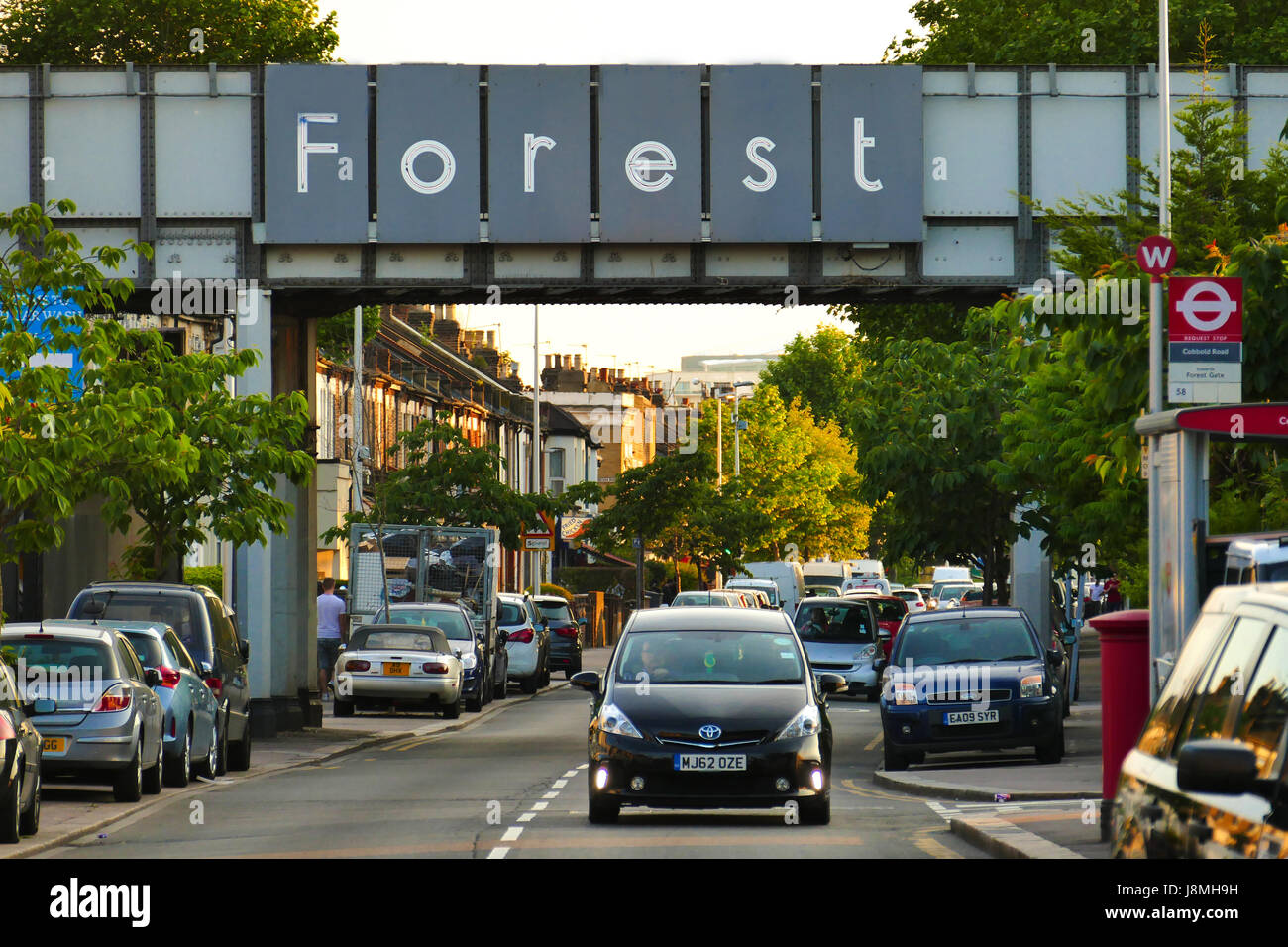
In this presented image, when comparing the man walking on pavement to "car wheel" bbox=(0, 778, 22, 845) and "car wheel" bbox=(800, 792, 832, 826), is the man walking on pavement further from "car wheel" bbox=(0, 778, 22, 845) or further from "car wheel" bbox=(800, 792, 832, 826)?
"car wheel" bbox=(0, 778, 22, 845)

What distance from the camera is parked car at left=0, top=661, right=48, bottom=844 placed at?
571 inches

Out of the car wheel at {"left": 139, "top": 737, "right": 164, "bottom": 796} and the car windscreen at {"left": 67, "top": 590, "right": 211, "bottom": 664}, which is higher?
the car windscreen at {"left": 67, "top": 590, "right": 211, "bottom": 664}

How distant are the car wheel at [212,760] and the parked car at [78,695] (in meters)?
3.38

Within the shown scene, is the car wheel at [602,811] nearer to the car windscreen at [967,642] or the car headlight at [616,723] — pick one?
the car headlight at [616,723]

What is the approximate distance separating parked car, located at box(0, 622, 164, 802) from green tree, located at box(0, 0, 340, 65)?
103 ft

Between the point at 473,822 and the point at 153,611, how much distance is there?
7188 mm

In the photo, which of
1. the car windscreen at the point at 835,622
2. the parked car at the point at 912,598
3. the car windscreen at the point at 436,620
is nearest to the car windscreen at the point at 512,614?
the car windscreen at the point at 835,622

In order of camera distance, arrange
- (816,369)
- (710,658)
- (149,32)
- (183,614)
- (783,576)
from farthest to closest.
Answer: (816,369)
(783,576)
(149,32)
(183,614)
(710,658)

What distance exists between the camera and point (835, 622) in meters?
40.7

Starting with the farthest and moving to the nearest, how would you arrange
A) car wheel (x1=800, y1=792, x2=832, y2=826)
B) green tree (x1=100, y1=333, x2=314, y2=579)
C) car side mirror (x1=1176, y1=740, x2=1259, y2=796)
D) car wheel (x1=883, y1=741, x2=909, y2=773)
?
green tree (x1=100, y1=333, x2=314, y2=579), car wheel (x1=883, y1=741, x2=909, y2=773), car wheel (x1=800, y1=792, x2=832, y2=826), car side mirror (x1=1176, y1=740, x2=1259, y2=796)

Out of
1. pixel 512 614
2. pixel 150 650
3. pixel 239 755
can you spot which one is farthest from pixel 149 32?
pixel 150 650

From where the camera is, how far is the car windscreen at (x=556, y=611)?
2000 inches

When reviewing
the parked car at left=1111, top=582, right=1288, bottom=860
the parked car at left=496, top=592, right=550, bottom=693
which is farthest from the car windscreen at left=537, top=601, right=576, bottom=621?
the parked car at left=1111, top=582, right=1288, bottom=860

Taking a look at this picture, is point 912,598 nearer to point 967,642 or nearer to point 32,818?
point 967,642
